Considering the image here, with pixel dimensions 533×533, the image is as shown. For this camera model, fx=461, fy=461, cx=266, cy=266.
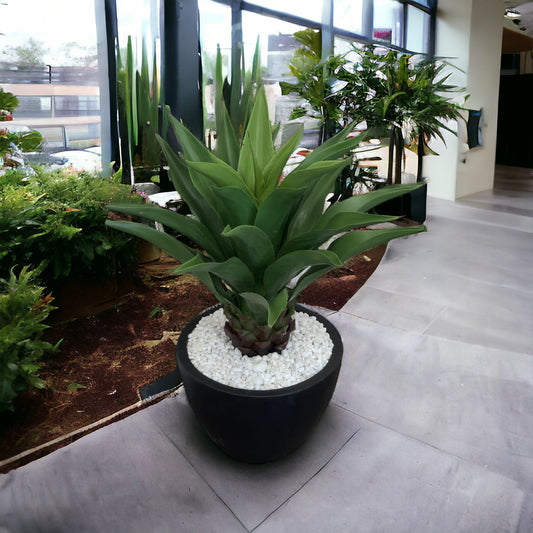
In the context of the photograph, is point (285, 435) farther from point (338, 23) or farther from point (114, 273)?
point (338, 23)

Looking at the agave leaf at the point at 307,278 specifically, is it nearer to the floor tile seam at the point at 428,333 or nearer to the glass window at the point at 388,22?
the floor tile seam at the point at 428,333

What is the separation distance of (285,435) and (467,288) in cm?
200

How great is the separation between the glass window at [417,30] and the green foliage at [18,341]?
20.3 ft

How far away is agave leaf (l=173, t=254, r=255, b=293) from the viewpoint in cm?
97

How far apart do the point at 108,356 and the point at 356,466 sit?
110cm

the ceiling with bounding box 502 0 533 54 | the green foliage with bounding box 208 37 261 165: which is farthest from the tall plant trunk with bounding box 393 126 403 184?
the ceiling with bounding box 502 0 533 54

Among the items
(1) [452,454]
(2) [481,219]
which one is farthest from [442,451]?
(2) [481,219]

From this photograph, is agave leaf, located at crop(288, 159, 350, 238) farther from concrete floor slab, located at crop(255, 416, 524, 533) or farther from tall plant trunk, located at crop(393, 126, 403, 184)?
tall plant trunk, located at crop(393, 126, 403, 184)

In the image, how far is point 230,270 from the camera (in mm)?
1073

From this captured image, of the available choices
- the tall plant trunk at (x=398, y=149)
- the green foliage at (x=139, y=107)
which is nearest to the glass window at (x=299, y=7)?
the green foliage at (x=139, y=107)

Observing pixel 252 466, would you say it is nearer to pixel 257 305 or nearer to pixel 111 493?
pixel 111 493

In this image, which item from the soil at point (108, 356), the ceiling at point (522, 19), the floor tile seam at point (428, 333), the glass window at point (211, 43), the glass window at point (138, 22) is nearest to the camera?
the soil at point (108, 356)

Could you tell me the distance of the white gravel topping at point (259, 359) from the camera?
1.19m

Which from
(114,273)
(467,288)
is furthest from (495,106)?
(114,273)
